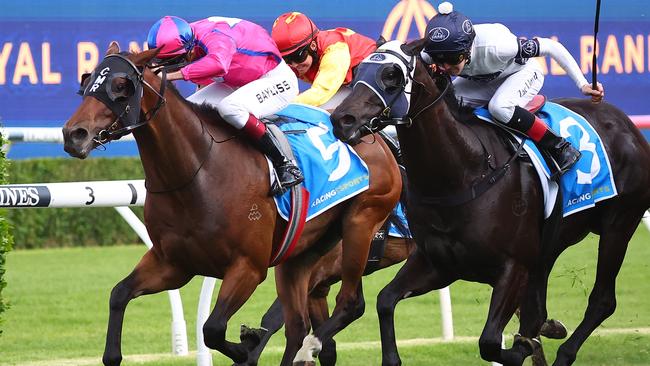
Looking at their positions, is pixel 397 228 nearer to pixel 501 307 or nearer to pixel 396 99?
pixel 501 307

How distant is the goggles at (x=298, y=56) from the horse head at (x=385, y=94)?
0.96 meters

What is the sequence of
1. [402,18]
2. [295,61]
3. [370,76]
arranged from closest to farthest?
[370,76]
[295,61]
[402,18]

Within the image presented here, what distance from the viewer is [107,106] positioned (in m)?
4.70

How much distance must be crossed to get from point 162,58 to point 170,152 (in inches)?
17.1

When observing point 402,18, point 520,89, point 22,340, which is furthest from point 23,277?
point 520,89

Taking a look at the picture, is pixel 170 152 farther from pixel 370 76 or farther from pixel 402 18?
pixel 402 18

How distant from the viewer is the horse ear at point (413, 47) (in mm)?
4980

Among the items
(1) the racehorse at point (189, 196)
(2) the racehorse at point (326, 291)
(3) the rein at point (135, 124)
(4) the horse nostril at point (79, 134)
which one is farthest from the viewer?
(2) the racehorse at point (326, 291)

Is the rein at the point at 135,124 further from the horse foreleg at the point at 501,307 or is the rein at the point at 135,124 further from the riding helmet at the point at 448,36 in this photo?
the horse foreleg at the point at 501,307

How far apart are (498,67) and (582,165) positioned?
59 cm

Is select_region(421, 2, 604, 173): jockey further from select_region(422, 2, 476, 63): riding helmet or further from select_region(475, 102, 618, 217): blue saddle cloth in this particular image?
select_region(475, 102, 618, 217): blue saddle cloth

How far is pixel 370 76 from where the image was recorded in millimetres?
4832

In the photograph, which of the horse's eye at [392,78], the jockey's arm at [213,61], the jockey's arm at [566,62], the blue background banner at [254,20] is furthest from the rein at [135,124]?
the blue background banner at [254,20]

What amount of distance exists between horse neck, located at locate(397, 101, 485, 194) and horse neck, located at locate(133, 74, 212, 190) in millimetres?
814
